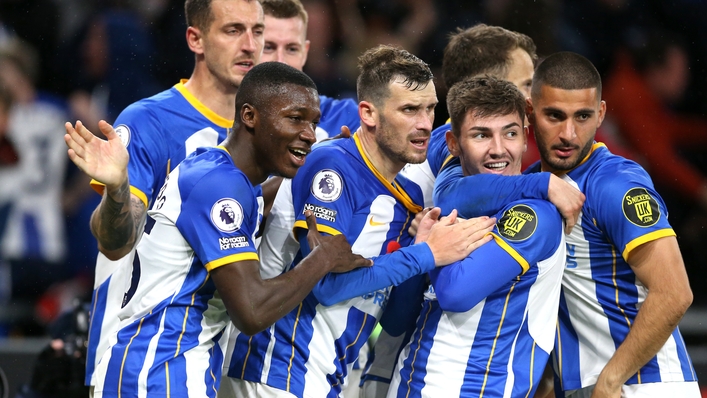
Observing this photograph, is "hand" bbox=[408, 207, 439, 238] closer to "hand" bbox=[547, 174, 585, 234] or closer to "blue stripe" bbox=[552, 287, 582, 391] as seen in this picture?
"hand" bbox=[547, 174, 585, 234]

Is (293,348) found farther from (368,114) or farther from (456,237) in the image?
(368,114)

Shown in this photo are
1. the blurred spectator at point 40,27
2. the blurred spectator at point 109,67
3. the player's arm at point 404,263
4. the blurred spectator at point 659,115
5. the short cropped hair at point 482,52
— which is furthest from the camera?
the blurred spectator at point 40,27

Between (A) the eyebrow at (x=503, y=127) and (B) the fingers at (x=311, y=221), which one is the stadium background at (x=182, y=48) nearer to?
(A) the eyebrow at (x=503, y=127)

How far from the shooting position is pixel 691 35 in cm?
814

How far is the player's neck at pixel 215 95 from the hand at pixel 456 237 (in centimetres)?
149

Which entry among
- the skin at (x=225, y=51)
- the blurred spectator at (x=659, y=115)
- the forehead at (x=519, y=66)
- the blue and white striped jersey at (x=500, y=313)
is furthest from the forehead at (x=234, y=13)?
the blurred spectator at (x=659, y=115)

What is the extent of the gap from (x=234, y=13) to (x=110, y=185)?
1489 millimetres

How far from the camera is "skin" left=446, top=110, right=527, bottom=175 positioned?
379 centimetres

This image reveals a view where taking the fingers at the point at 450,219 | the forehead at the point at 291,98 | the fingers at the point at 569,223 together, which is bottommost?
the fingers at the point at 450,219

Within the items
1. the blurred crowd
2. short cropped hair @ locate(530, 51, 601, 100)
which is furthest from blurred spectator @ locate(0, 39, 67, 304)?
short cropped hair @ locate(530, 51, 601, 100)

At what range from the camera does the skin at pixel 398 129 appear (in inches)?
153

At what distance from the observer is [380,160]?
3.92 metres

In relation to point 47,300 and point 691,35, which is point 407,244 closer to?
point 47,300

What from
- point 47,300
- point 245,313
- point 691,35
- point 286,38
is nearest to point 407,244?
point 245,313
